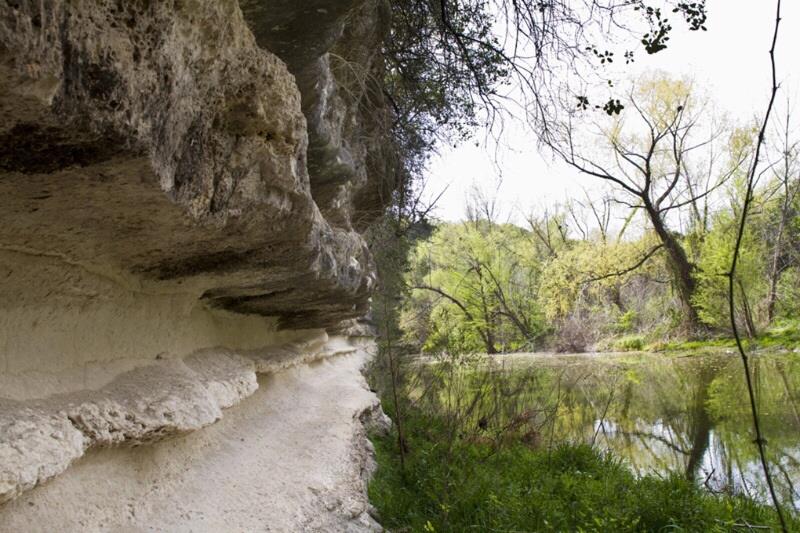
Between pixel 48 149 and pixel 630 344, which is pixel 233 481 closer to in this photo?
pixel 48 149

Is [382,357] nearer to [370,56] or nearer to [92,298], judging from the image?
[370,56]

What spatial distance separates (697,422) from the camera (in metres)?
7.91

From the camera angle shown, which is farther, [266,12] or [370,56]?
[370,56]

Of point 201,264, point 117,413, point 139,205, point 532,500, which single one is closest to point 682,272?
point 532,500

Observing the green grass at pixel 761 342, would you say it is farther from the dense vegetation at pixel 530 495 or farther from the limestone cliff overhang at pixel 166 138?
the limestone cliff overhang at pixel 166 138

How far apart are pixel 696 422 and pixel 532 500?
5.40 meters

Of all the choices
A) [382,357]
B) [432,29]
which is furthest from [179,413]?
[382,357]

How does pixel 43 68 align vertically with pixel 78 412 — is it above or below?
above

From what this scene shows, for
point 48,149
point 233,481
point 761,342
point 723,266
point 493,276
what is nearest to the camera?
point 48,149

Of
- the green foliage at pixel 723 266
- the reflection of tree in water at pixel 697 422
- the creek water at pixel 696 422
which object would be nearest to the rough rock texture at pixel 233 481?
the reflection of tree in water at pixel 697 422

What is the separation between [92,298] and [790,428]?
25.1 feet

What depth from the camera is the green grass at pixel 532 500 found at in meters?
3.49

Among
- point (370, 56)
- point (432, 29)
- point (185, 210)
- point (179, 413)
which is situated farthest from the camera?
point (432, 29)

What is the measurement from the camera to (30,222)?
1.46 m
